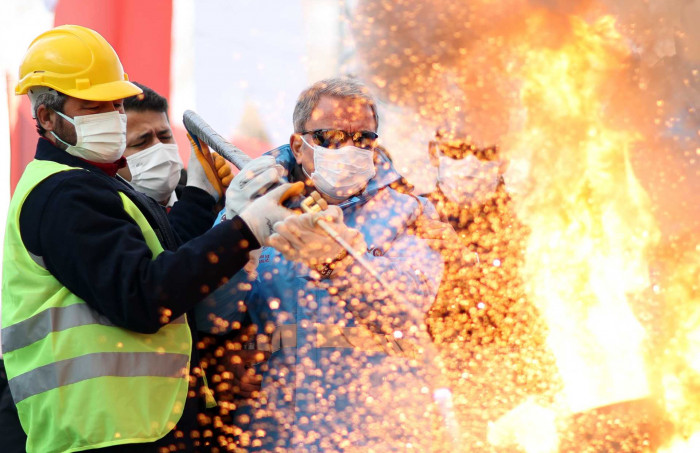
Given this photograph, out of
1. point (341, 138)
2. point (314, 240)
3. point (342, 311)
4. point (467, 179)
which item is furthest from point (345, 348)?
point (467, 179)

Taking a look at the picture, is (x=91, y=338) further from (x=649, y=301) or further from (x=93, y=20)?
(x=649, y=301)

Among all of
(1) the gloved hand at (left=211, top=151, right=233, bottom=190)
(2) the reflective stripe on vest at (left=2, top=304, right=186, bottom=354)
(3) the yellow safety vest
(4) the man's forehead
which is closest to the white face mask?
(4) the man's forehead

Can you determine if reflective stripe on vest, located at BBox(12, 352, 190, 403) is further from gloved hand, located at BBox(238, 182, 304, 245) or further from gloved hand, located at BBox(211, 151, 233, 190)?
gloved hand, located at BBox(211, 151, 233, 190)

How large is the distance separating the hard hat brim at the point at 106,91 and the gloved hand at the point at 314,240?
0.68 m

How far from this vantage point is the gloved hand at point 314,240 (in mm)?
2492

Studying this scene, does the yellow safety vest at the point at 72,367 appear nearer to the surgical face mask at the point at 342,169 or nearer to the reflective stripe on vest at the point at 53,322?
the reflective stripe on vest at the point at 53,322

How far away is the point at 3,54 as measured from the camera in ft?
16.0

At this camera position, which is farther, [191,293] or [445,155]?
[445,155]

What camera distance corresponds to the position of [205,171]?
3.26 meters

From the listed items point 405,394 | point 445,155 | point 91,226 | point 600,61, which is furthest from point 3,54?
point 600,61

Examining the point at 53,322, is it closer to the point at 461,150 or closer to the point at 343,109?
the point at 343,109

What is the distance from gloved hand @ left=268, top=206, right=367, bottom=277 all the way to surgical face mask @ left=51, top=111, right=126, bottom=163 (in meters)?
0.63

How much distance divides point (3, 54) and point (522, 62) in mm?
3463

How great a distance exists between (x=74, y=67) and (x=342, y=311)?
1186 millimetres
